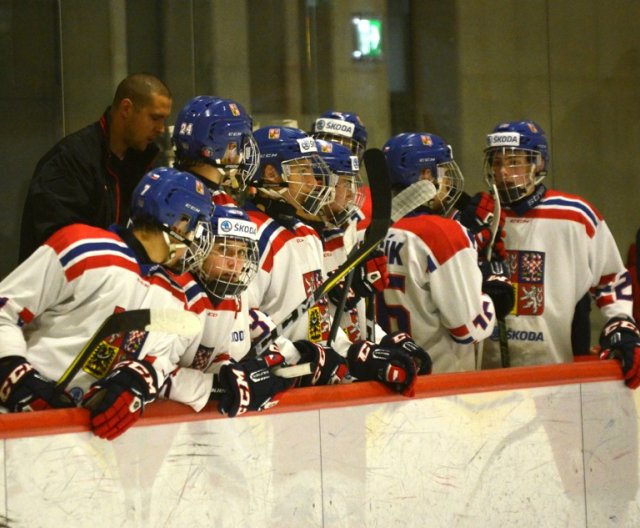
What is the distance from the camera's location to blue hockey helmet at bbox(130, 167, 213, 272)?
2604 mm

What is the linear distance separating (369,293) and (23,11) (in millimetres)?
2001

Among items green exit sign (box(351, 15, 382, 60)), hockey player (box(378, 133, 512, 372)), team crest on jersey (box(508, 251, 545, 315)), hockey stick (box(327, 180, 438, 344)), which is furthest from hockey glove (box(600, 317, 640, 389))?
green exit sign (box(351, 15, 382, 60))

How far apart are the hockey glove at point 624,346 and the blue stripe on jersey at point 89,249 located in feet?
4.93

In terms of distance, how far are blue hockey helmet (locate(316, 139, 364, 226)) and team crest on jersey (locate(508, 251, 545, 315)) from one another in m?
0.61

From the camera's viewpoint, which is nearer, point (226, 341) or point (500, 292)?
point (226, 341)

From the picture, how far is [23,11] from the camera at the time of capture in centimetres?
446

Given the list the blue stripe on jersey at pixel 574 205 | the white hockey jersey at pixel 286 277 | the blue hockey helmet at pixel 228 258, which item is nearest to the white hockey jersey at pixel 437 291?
the white hockey jersey at pixel 286 277

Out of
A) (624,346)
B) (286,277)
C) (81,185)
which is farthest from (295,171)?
(624,346)

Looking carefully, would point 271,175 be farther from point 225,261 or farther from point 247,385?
point 247,385

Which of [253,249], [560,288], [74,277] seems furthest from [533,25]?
[74,277]

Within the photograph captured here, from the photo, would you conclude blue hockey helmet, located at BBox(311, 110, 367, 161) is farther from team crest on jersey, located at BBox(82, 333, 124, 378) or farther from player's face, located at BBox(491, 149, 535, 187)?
team crest on jersey, located at BBox(82, 333, 124, 378)

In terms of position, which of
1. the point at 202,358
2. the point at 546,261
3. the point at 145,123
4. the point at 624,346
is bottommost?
the point at 624,346

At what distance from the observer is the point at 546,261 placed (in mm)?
3664

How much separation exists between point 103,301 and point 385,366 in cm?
73
